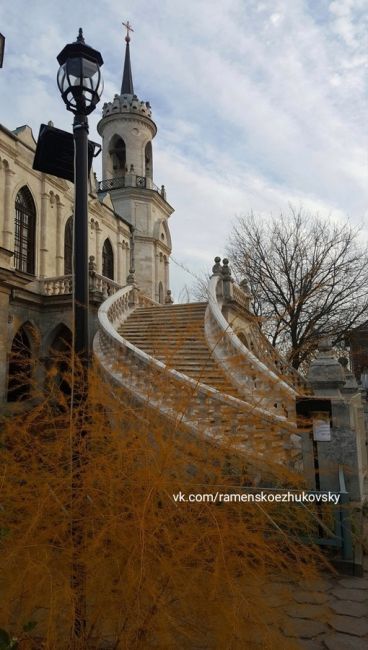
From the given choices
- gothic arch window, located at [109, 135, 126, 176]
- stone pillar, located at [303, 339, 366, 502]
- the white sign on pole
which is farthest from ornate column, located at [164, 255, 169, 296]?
the white sign on pole

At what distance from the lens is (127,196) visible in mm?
27703

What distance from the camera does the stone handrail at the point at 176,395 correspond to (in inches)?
186

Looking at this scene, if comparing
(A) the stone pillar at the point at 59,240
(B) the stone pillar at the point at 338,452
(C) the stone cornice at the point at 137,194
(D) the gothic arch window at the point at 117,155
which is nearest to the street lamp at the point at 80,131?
(B) the stone pillar at the point at 338,452

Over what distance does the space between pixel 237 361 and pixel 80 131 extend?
9.67 ft

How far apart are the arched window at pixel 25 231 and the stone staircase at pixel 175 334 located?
5.40 m

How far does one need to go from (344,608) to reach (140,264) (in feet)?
79.3

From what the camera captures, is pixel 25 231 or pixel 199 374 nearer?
pixel 199 374

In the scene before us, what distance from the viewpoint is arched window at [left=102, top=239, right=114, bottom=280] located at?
24220mm

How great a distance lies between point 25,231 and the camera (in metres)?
18.8

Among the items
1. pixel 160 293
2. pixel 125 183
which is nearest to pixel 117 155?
pixel 125 183

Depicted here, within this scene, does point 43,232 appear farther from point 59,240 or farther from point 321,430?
point 321,430

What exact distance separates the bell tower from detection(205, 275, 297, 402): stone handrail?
482 inches

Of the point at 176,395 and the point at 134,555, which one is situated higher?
the point at 176,395

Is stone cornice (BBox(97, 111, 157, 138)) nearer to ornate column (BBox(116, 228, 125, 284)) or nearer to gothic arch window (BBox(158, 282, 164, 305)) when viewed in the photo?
ornate column (BBox(116, 228, 125, 284))
